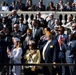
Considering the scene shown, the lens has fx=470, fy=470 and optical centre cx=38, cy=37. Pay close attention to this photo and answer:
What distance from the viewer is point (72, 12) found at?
2217 cm

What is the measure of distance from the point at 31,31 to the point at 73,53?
2.61 metres

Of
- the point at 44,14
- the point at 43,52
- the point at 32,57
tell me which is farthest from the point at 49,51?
the point at 44,14

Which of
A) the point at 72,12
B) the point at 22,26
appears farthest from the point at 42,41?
the point at 72,12

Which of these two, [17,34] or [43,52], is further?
[17,34]

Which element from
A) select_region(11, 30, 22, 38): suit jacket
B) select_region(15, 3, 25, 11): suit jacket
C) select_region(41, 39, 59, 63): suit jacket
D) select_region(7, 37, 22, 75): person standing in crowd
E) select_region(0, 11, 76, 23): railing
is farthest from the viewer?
select_region(15, 3, 25, 11): suit jacket

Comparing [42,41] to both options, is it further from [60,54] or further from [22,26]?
[22,26]

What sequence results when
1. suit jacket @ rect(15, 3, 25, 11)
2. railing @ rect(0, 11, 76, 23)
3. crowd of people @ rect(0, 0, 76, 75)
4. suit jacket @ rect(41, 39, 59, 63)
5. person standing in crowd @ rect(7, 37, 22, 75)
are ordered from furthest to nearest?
1. suit jacket @ rect(15, 3, 25, 11)
2. railing @ rect(0, 11, 76, 23)
3. suit jacket @ rect(41, 39, 59, 63)
4. person standing in crowd @ rect(7, 37, 22, 75)
5. crowd of people @ rect(0, 0, 76, 75)

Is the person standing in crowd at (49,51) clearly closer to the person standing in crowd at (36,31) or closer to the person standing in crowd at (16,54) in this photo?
the person standing in crowd at (16,54)

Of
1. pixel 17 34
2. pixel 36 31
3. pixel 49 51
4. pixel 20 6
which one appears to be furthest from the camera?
pixel 20 6

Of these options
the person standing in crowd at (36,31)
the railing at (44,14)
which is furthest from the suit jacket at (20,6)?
the person standing in crowd at (36,31)

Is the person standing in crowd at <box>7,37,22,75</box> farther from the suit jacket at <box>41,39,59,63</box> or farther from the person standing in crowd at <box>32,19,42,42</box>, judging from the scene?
the person standing in crowd at <box>32,19,42,42</box>

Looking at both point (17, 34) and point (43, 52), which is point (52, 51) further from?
point (17, 34)

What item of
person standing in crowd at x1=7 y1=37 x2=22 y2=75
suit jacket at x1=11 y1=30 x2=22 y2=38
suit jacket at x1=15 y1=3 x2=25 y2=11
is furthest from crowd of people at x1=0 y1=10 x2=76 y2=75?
suit jacket at x1=15 y1=3 x2=25 y2=11

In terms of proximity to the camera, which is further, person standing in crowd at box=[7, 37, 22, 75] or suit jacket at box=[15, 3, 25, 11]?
suit jacket at box=[15, 3, 25, 11]
